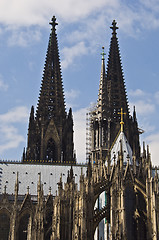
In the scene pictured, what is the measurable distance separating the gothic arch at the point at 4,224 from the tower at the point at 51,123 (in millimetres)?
9788

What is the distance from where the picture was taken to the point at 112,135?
6084cm

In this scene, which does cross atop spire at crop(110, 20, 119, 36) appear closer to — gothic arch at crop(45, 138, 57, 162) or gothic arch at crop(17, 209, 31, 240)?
gothic arch at crop(45, 138, 57, 162)

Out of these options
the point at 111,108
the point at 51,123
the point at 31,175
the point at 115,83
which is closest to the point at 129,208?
the point at 31,175

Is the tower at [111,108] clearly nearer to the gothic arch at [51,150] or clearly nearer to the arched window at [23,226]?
the gothic arch at [51,150]

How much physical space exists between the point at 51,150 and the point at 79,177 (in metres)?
9.80

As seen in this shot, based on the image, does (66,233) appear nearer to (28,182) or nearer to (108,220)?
(108,220)

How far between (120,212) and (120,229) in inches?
51.1

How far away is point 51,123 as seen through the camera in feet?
198

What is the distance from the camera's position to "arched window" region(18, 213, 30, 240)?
45594mm

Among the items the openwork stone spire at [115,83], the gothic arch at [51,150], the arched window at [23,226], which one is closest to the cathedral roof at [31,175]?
the arched window at [23,226]

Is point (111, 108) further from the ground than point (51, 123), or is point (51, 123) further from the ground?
point (111, 108)

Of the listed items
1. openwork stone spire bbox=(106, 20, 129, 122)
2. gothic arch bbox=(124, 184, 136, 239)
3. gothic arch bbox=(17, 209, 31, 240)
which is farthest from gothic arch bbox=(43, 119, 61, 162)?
gothic arch bbox=(124, 184, 136, 239)

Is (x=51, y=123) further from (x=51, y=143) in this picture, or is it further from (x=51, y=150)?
(x=51, y=150)

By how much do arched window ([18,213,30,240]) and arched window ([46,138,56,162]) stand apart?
13.1m
